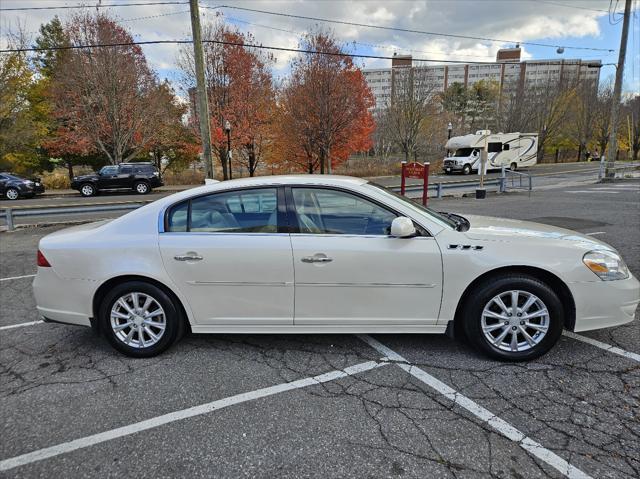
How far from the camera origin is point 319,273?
3.05 metres

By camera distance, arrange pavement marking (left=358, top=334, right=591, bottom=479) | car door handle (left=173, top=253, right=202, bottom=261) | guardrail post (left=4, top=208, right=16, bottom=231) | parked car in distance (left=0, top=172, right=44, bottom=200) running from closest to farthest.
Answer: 1. pavement marking (left=358, top=334, right=591, bottom=479)
2. car door handle (left=173, top=253, right=202, bottom=261)
3. guardrail post (left=4, top=208, right=16, bottom=231)
4. parked car in distance (left=0, top=172, right=44, bottom=200)

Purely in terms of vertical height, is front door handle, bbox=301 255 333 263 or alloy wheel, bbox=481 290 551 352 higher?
front door handle, bbox=301 255 333 263

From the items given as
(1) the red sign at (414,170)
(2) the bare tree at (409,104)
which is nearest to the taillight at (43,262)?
(1) the red sign at (414,170)

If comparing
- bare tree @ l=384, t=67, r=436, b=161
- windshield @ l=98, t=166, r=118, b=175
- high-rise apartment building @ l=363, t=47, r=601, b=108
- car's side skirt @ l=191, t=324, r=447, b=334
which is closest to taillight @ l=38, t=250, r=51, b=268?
car's side skirt @ l=191, t=324, r=447, b=334

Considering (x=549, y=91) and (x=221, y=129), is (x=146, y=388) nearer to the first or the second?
(x=221, y=129)

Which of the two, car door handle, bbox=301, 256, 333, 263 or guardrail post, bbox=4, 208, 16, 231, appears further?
guardrail post, bbox=4, 208, 16, 231

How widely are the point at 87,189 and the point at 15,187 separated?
3419mm

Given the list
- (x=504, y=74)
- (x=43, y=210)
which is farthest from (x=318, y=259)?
(x=504, y=74)

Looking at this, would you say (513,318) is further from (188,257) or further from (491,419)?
(188,257)

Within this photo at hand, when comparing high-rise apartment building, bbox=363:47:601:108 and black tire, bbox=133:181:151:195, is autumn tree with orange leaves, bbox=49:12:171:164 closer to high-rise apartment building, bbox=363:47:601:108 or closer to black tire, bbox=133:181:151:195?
black tire, bbox=133:181:151:195

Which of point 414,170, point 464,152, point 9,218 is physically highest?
point 464,152

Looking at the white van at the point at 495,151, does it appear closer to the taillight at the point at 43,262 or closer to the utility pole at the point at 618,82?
the utility pole at the point at 618,82

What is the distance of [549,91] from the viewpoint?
42.9 metres

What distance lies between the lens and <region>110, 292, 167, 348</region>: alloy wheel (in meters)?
3.25
